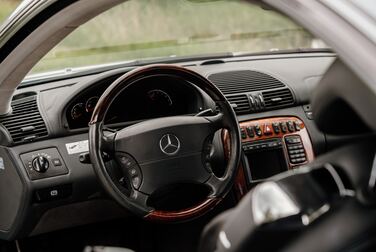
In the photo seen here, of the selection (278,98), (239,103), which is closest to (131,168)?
(239,103)

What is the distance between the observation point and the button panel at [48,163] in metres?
2.87

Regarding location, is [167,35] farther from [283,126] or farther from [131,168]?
[131,168]

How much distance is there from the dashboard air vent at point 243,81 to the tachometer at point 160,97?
39 cm

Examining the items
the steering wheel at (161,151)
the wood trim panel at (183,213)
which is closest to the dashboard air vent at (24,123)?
the steering wheel at (161,151)

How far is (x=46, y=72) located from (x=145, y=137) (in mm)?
1066

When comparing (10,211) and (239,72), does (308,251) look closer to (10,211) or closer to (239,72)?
(10,211)

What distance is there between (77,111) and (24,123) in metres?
0.25

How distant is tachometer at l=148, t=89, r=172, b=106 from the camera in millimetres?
2996

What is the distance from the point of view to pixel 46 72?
344 centimetres

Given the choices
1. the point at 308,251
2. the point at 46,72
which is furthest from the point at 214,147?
the point at 308,251

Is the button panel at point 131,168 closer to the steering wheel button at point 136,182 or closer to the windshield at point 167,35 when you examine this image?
the steering wheel button at point 136,182

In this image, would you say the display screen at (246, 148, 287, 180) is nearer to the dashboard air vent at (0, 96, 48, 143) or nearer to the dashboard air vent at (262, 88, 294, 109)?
the dashboard air vent at (262, 88, 294, 109)

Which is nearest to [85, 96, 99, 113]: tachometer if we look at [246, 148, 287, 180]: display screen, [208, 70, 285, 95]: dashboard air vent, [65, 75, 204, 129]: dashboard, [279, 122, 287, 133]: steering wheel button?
[65, 75, 204, 129]: dashboard

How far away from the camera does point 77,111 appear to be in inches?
118
